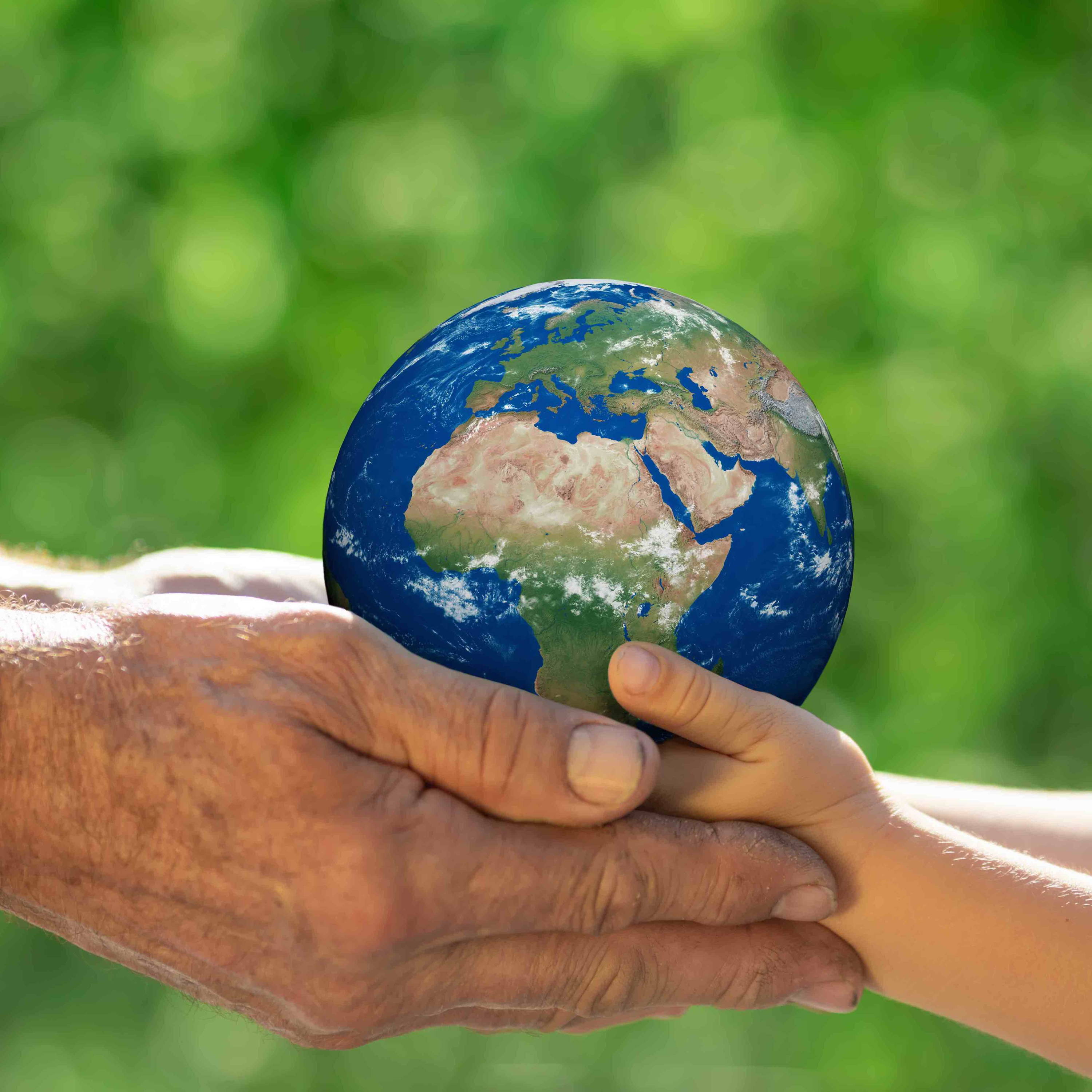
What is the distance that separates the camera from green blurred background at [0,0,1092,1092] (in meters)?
5.10

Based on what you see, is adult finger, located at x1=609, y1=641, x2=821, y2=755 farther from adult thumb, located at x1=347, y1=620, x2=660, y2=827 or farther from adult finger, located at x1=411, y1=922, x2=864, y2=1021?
adult finger, located at x1=411, y1=922, x2=864, y2=1021

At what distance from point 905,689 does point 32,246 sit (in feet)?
14.1

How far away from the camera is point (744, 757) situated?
178 cm

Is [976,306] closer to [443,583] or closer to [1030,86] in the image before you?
[1030,86]

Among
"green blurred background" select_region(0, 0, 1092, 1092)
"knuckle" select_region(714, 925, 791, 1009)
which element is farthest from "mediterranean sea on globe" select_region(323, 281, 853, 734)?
"green blurred background" select_region(0, 0, 1092, 1092)

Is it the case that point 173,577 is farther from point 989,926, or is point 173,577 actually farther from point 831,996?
point 989,926

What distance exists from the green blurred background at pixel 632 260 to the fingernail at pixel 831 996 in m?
3.21

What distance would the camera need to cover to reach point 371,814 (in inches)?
61.3

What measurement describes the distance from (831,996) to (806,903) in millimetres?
258

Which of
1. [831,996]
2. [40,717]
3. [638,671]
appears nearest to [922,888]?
[831,996]

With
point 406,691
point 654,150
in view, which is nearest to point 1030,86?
point 654,150

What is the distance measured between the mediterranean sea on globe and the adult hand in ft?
0.52

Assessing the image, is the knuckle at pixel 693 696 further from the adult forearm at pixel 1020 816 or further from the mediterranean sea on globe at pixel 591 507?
the adult forearm at pixel 1020 816

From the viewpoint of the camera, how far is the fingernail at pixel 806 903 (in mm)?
1836
